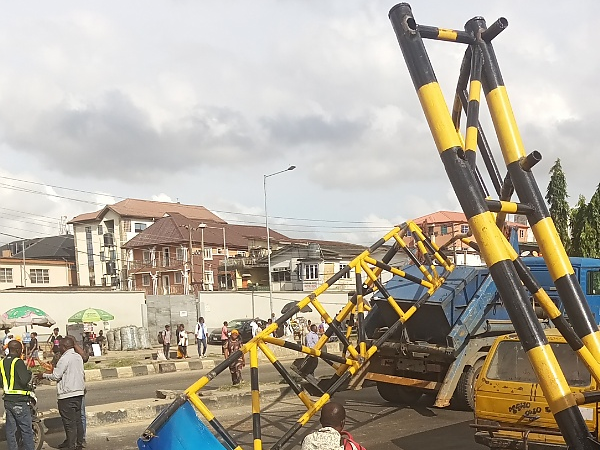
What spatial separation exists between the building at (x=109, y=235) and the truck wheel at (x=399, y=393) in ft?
209

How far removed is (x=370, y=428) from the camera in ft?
32.9

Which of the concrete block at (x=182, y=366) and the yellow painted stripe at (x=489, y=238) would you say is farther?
the concrete block at (x=182, y=366)

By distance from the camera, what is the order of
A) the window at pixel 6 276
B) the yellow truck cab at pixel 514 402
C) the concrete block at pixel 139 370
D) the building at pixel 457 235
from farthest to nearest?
1. the window at pixel 6 276
2. the concrete block at pixel 139 370
3. the yellow truck cab at pixel 514 402
4. the building at pixel 457 235

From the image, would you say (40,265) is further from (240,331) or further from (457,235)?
(457,235)

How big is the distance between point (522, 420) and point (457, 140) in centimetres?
540

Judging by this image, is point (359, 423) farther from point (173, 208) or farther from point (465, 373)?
point (173, 208)

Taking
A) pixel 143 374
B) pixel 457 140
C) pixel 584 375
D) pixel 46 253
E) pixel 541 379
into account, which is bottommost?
pixel 143 374

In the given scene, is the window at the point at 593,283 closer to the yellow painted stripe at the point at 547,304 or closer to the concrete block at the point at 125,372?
the yellow painted stripe at the point at 547,304

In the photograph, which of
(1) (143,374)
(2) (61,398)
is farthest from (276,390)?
(1) (143,374)

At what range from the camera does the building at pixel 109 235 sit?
7538 cm

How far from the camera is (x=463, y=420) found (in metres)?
10.4

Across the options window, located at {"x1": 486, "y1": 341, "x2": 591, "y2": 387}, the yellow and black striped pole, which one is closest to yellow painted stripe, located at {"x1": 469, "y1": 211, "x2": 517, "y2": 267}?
the yellow and black striped pole

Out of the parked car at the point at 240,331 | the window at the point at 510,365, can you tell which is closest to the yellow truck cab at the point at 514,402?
the window at the point at 510,365

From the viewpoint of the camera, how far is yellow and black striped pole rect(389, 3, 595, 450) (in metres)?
2.45
